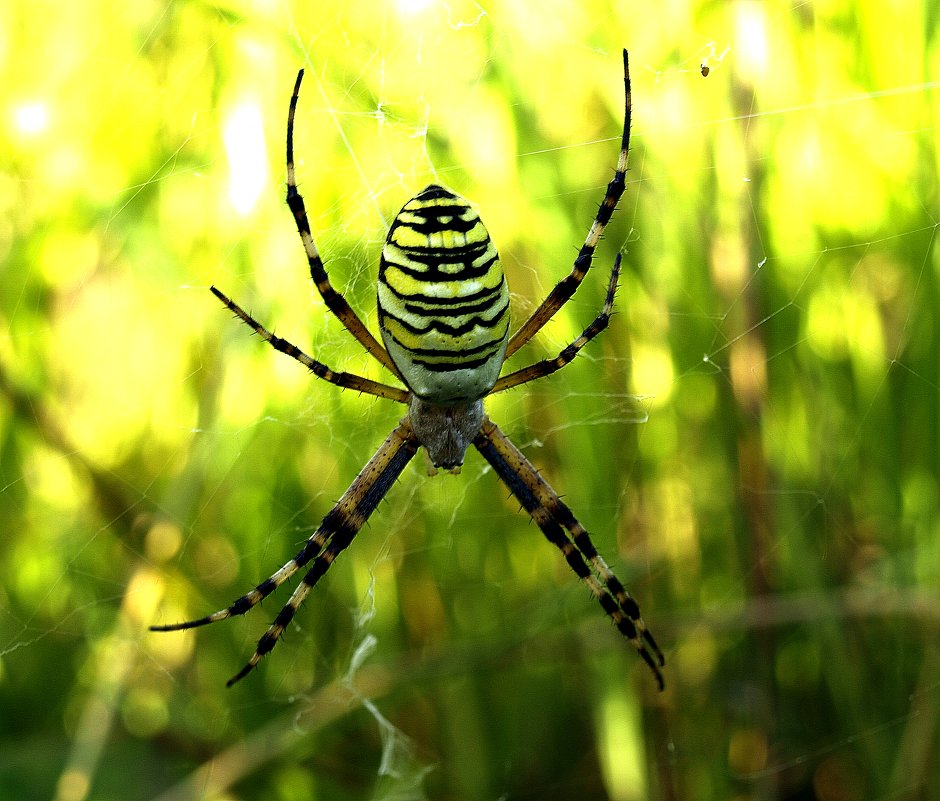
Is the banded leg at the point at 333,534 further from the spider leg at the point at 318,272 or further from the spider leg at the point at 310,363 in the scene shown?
the spider leg at the point at 318,272

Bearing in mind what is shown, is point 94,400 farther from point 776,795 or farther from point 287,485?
point 776,795

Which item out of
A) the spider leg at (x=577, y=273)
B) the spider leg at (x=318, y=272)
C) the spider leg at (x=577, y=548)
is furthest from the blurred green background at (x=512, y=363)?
the spider leg at (x=318, y=272)

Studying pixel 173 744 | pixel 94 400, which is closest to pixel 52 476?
pixel 94 400

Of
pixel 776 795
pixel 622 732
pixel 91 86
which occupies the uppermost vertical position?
pixel 91 86

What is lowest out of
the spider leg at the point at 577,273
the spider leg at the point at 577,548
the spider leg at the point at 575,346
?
the spider leg at the point at 577,548

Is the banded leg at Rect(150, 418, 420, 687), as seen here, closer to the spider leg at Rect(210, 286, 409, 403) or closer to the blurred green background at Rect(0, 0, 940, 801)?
the blurred green background at Rect(0, 0, 940, 801)

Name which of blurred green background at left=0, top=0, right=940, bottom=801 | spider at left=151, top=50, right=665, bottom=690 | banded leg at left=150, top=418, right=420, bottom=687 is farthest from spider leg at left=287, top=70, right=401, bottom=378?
banded leg at left=150, top=418, right=420, bottom=687

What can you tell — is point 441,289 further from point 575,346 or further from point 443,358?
point 575,346

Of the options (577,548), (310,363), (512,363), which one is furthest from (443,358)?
(577,548)
